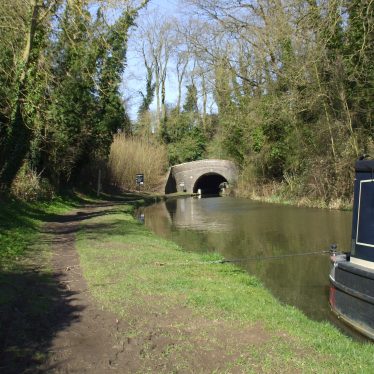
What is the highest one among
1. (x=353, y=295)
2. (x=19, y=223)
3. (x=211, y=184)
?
(x=211, y=184)

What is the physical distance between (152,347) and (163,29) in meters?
46.8

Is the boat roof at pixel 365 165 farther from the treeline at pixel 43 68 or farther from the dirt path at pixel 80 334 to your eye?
the treeline at pixel 43 68

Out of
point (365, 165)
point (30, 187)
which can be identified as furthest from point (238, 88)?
point (365, 165)

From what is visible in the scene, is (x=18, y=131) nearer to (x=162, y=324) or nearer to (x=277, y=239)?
(x=277, y=239)

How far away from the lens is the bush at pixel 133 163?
37.4 m

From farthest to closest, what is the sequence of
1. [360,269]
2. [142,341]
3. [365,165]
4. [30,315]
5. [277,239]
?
[277,239] < [365,165] < [360,269] < [30,315] < [142,341]

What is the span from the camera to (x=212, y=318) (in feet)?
18.2

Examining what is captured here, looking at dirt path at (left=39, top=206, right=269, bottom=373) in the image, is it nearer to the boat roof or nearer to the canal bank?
the canal bank

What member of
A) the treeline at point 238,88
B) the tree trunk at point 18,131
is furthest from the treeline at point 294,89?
the tree trunk at point 18,131

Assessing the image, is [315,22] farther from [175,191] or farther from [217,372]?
[175,191]

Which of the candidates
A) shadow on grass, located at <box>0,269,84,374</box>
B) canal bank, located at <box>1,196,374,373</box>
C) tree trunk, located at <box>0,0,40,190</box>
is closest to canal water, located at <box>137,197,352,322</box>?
canal bank, located at <box>1,196,374,373</box>

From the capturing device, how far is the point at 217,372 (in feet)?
13.5

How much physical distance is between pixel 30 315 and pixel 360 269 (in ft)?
13.5

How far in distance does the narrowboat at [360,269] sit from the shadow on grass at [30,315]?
351 cm
